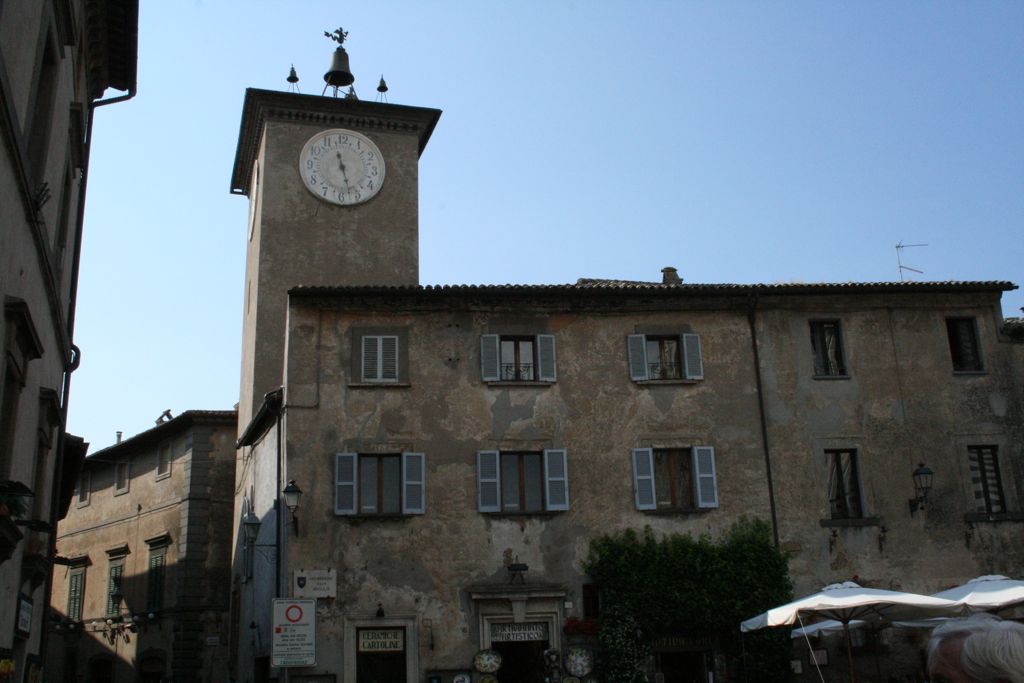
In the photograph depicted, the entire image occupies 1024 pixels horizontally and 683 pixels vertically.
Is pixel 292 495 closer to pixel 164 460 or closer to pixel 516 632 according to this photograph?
pixel 516 632

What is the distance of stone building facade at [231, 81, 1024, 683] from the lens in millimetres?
21703

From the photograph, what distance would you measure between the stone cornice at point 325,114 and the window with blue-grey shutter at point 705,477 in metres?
14.8

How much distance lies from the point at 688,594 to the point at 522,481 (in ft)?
13.9

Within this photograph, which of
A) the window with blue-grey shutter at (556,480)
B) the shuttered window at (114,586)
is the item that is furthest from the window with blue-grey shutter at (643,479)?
the shuttered window at (114,586)

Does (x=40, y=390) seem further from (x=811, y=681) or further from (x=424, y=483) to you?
(x=811, y=681)

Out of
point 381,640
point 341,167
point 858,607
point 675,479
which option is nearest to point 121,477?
point 341,167

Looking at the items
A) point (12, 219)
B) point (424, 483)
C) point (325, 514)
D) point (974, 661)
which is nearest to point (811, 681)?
point (424, 483)

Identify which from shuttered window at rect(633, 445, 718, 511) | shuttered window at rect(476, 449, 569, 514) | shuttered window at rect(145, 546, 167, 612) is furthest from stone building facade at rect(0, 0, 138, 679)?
shuttered window at rect(145, 546, 167, 612)

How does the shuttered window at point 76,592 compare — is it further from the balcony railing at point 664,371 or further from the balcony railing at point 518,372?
the balcony railing at point 664,371

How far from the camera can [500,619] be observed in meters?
21.7

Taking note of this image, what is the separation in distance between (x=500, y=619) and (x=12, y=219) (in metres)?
14.1

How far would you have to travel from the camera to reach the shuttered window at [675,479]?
22734mm

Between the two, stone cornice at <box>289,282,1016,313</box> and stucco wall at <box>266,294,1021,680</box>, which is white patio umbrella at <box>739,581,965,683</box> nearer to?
stucco wall at <box>266,294,1021,680</box>

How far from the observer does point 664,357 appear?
24.0m
